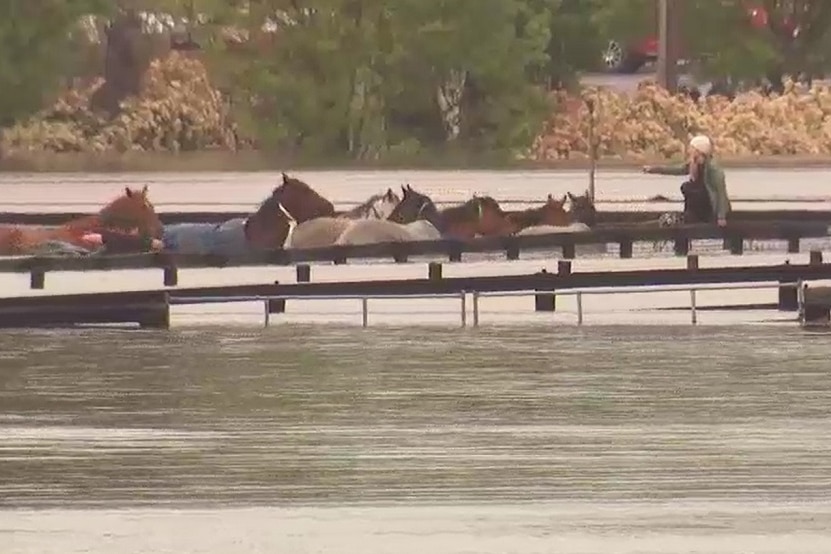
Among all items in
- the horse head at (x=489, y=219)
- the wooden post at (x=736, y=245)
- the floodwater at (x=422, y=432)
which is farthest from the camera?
the horse head at (x=489, y=219)

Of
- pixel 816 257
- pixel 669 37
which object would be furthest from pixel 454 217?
pixel 669 37

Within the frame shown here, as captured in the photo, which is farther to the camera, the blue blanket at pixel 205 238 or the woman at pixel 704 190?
the woman at pixel 704 190

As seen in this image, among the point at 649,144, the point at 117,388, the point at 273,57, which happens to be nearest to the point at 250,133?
the point at 273,57

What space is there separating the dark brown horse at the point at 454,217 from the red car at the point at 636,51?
13.1 metres

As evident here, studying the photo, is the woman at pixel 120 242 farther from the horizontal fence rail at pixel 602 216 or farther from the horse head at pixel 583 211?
the horse head at pixel 583 211

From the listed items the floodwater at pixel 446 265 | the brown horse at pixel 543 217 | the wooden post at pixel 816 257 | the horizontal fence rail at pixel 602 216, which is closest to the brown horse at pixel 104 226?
the floodwater at pixel 446 265

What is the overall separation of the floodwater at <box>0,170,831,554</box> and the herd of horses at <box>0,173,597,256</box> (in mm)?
1709

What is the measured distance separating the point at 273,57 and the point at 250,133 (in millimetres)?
1209

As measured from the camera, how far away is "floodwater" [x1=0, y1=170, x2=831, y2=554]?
28.8 feet

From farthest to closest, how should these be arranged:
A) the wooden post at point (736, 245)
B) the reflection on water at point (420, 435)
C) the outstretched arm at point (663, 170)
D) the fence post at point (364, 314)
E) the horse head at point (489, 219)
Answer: the outstretched arm at point (663, 170), the horse head at point (489, 219), the wooden post at point (736, 245), the fence post at point (364, 314), the reflection on water at point (420, 435)

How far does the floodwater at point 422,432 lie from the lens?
877 cm

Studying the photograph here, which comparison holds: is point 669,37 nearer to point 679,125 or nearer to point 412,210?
point 679,125

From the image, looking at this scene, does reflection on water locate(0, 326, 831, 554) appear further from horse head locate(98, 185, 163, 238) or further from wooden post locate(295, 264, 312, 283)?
horse head locate(98, 185, 163, 238)

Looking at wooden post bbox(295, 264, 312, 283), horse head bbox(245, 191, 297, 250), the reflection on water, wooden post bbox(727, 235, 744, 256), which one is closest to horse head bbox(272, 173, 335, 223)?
horse head bbox(245, 191, 297, 250)
